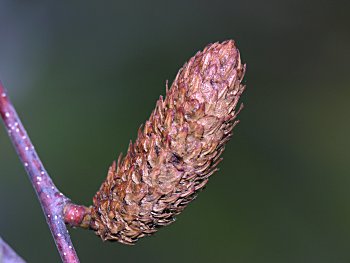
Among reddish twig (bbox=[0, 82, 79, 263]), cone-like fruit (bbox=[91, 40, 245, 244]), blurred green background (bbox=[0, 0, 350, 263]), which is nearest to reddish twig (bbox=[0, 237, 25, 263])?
reddish twig (bbox=[0, 82, 79, 263])

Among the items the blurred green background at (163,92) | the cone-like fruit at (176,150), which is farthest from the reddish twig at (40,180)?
the blurred green background at (163,92)

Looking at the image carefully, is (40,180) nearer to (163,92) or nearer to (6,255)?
(6,255)

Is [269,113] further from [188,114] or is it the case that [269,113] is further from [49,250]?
[188,114]

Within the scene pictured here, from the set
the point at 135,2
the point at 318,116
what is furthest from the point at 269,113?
the point at 135,2

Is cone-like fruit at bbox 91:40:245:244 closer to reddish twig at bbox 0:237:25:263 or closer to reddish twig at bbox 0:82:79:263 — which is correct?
reddish twig at bbox 0:82:79:263

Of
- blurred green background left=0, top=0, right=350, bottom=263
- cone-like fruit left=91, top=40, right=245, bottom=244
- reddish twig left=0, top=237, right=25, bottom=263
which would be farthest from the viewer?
blurred green background left=0, top=0, right=350, bottom=263

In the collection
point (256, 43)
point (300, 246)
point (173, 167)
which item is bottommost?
point (300, 246)

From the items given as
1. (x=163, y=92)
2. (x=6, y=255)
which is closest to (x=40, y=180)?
(x=6, y=255)
